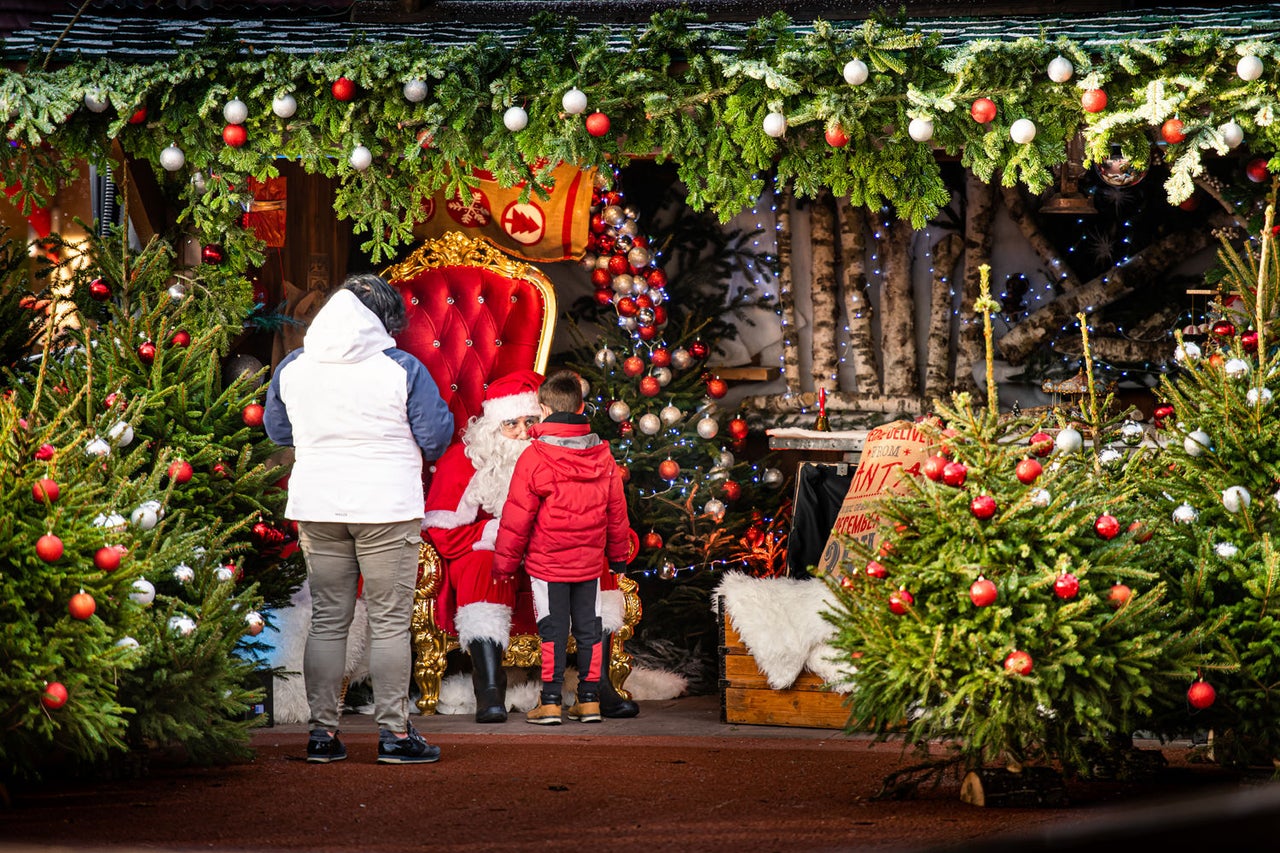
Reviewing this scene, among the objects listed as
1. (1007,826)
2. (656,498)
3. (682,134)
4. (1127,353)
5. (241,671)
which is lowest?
(1007,826)

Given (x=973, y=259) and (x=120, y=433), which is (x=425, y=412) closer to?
(x=120, y=433)

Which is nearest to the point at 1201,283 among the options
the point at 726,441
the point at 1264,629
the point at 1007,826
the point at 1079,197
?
the point at 1079,197

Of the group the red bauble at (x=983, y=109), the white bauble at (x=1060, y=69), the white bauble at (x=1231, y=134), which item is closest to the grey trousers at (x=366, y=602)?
the red bauble at (x=983, y=109)

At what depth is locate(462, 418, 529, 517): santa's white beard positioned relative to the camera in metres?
8.47

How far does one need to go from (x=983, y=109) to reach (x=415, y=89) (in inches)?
106

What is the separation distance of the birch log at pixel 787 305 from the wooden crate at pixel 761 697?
10.1 feet

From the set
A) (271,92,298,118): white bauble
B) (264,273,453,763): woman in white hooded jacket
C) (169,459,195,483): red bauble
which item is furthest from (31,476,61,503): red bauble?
(271,92,298,118): white bauble

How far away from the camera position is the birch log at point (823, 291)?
10797 millimetres

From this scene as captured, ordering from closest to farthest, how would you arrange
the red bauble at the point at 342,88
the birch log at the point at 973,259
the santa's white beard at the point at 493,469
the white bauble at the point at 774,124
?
the white bauble at the point at 774,124 → the red bauble at the point at 342,88 → the santa's white beard at the point at 493,469 → the birch log at the point at 973,259

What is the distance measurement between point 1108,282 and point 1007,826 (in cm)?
576

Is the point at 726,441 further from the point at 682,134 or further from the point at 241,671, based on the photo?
the point at 241,671

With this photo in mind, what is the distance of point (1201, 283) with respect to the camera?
10.1 m

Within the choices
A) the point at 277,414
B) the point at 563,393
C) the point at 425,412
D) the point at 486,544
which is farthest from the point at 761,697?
the point at 277,414

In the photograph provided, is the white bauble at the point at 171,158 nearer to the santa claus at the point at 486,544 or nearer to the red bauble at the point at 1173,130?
the santa claus at the point at 486,544
